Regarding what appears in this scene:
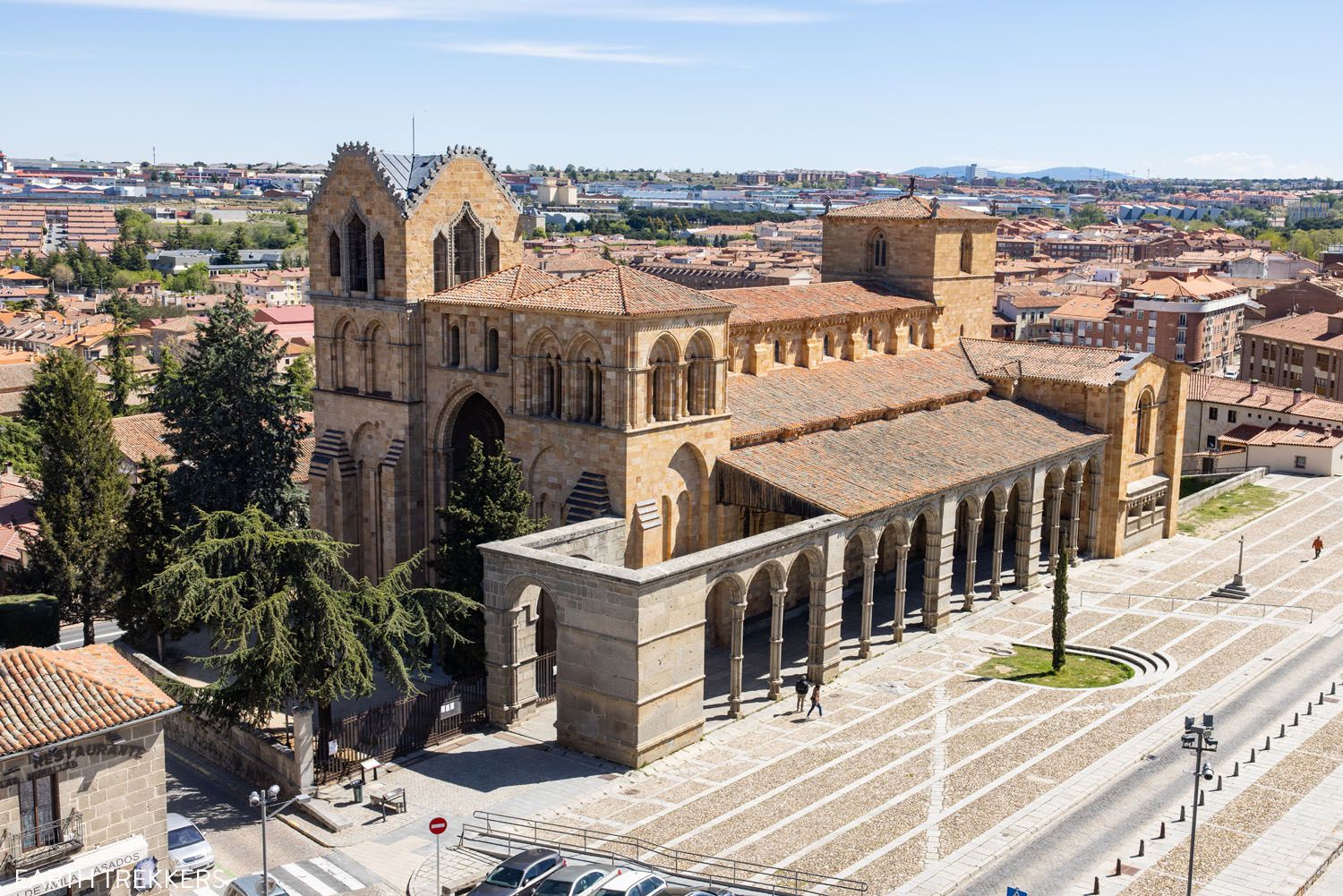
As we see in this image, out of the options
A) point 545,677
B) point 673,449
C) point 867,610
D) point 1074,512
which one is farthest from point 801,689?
point 1074,512

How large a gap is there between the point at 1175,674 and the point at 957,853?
1873cm

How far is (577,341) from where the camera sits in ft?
163

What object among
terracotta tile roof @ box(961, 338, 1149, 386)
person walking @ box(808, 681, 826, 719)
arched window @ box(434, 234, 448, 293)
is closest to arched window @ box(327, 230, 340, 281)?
arched window @ box(434, 234, 448, 293)

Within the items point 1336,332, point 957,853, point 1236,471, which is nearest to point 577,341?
point 957,853

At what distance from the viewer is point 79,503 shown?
179 ft

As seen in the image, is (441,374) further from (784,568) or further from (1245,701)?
(1245,701)

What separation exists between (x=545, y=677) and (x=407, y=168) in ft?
70.8

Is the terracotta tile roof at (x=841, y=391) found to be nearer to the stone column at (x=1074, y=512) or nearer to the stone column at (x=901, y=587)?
the stone column at (x=1074, y=512)

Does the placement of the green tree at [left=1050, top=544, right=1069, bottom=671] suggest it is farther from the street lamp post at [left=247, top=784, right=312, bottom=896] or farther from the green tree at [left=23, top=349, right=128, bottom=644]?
the green tree at [left=23, top=349, right=128, bottom=644]

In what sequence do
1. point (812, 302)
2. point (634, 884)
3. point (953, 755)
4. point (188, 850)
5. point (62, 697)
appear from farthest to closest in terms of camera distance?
point (812, 302), point (953, 755), point (188, 850), point (62, 697), point (634, 884)

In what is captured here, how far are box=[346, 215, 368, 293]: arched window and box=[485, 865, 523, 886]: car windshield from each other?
29.6 m

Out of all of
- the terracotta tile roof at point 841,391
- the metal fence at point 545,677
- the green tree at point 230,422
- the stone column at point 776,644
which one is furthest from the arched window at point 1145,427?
the green tree at point 230,422

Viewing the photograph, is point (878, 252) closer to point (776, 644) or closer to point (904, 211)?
point (904, 211)

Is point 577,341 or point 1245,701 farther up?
point 577,341
